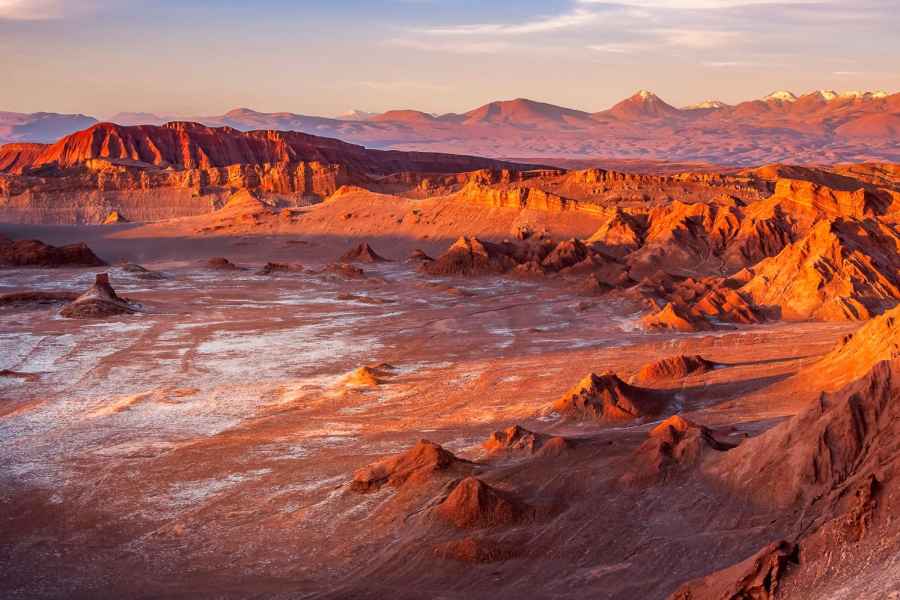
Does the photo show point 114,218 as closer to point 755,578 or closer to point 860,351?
point 860,351

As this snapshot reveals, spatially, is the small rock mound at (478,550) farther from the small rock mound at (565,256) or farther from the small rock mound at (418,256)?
the small rock mound at (418,256)

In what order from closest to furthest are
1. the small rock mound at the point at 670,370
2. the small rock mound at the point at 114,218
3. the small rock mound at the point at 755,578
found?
the small rock mound at the point at 755,578, the small rock mound at the point at 670,370, the small rock mound at the point at 114,218

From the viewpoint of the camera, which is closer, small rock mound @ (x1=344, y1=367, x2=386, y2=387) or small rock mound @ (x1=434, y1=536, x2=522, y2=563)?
small rock mound @ (x1=434, y1=536, x2=522, y2=563)

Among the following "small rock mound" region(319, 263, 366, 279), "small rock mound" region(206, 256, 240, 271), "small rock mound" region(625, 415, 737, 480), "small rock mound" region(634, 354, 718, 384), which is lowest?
"small rock mound" region(206, 256, 240, 271)

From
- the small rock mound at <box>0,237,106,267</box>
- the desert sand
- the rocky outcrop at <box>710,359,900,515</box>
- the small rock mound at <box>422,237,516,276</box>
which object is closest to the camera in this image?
the rocky outcrop at <box>710,359,900,515</box>

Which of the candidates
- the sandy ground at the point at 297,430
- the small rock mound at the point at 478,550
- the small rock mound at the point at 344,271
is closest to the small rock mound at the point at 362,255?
the small rock mound at the point at 344,271

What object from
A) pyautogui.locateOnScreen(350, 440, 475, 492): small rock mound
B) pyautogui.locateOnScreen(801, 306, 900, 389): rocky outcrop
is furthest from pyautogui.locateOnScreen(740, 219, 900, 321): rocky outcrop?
pyautogui.locateOnScreen(350, 440, 475, 492): small rock mound

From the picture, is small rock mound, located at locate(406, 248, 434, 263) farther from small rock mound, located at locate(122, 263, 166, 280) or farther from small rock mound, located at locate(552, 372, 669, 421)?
small rock mound, located at locate(552, 372, 669, 421)
